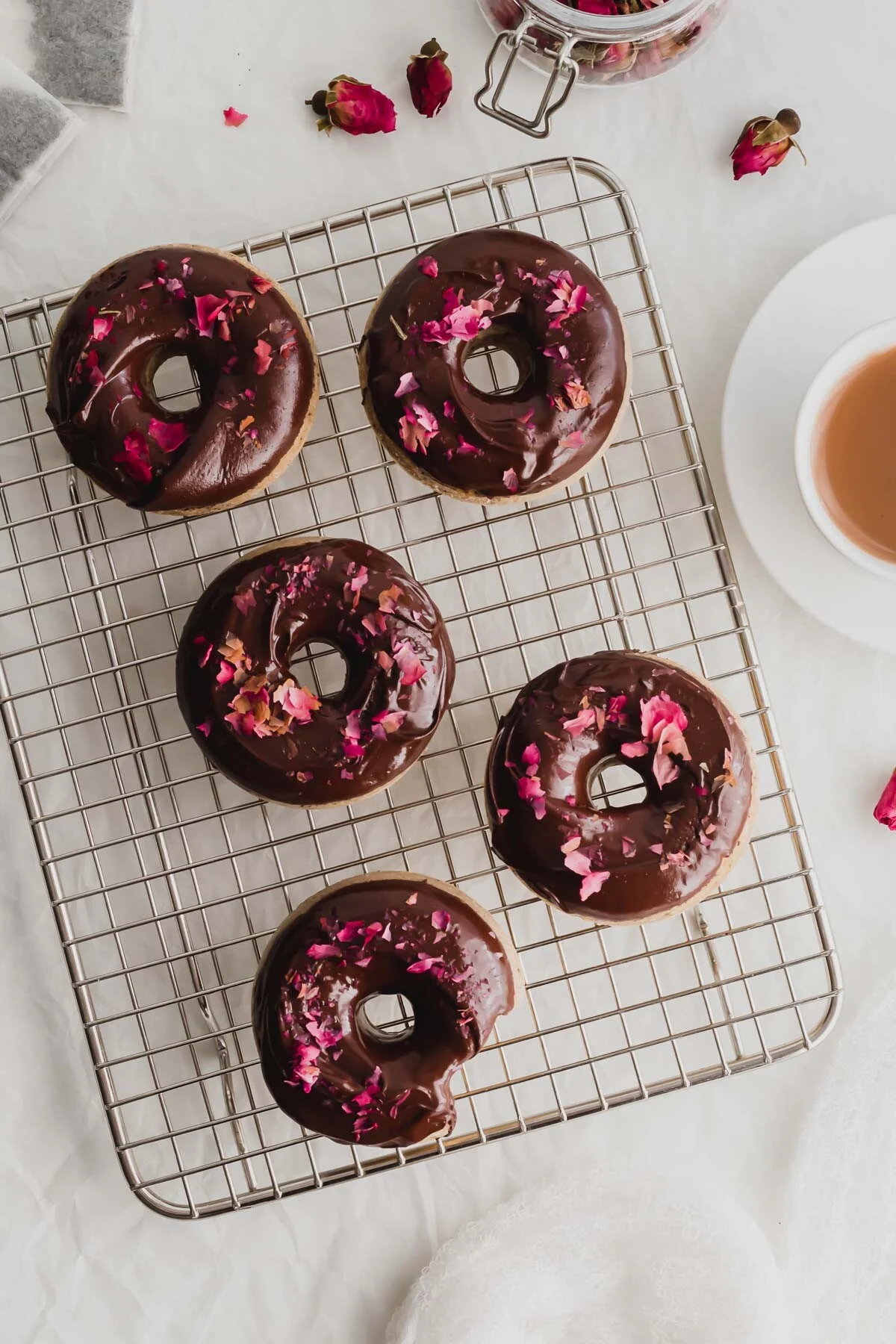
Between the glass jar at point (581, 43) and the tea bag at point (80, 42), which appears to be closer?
the glass jar at point (581, 43)

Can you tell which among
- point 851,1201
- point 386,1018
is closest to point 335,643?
point 386,1018

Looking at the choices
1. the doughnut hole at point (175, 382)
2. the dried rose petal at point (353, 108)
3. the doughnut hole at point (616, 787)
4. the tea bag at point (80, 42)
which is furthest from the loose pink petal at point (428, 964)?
the tea bag at point (80, 42)

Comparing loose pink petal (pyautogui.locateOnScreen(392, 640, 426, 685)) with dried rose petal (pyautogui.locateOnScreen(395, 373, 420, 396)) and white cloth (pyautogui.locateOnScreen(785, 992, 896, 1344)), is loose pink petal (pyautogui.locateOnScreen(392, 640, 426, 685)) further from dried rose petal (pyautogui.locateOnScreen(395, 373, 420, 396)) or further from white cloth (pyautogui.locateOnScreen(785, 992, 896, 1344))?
white cloth (pyautogui.locateOnScreen(785, 992, 896, 1344))

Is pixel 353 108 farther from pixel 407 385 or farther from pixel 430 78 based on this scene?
pixel 407 385

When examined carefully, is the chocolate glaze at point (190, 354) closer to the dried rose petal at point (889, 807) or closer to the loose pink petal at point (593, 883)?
the loose pink petal at point (593, 883)

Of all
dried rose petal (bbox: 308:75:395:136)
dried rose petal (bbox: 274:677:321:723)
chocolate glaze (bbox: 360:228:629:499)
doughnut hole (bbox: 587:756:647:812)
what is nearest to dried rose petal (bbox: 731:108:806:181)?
chocolate glaze (bbox: 360:228:629:499)


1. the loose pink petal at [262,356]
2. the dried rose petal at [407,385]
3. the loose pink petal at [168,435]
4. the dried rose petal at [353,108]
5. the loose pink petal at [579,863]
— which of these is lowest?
the loose pink petal at [579,863]
